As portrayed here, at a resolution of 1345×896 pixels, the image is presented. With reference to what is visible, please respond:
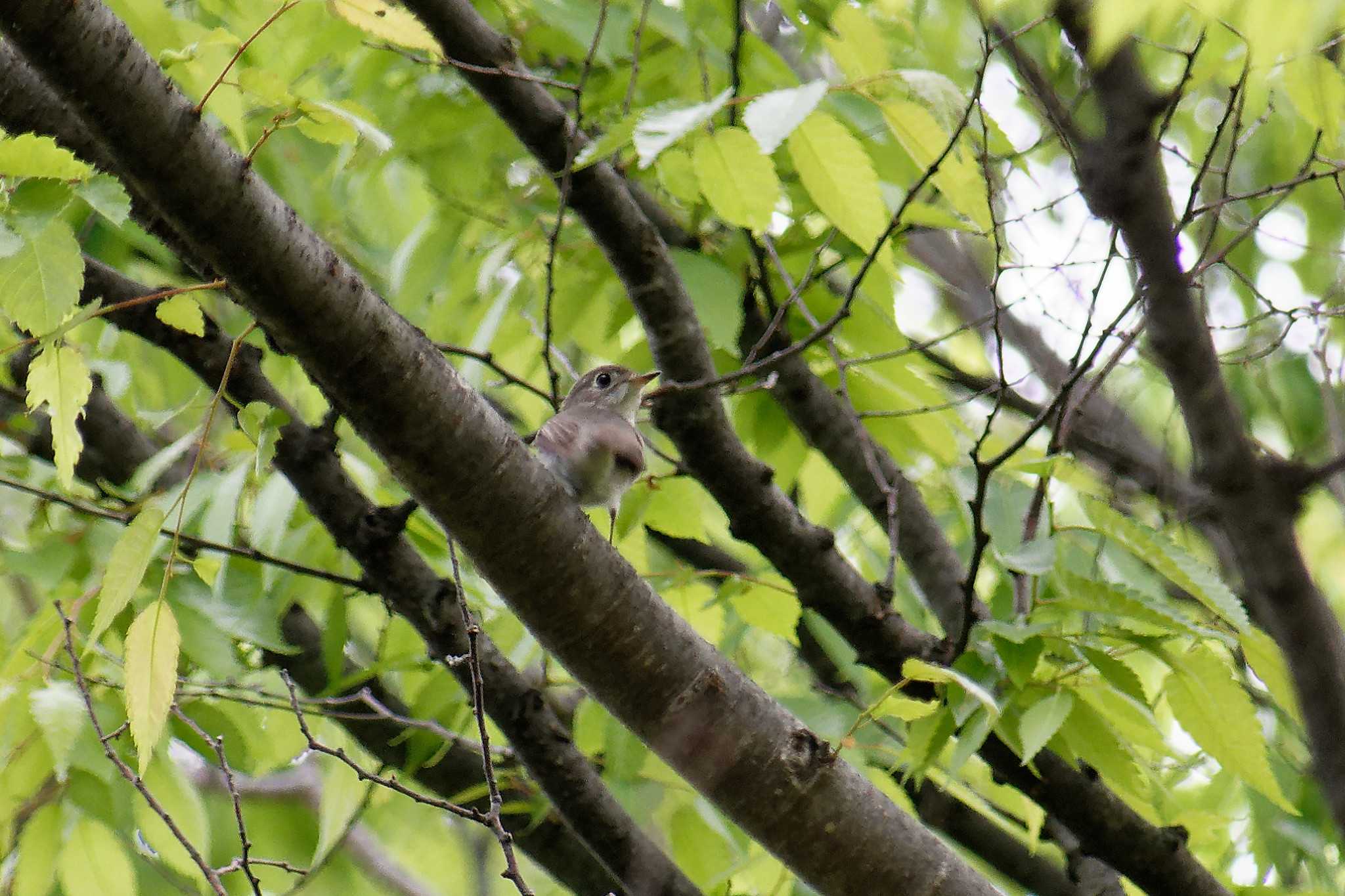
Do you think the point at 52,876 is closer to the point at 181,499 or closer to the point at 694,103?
the point at 181,499

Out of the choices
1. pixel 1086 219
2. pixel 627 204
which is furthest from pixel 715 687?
pixel 1086 219

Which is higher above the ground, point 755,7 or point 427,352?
point 755,7

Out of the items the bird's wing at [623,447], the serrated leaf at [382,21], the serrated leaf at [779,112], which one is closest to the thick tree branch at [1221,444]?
the serrated leaf at [779,112]

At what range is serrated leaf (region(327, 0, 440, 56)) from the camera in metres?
2.41

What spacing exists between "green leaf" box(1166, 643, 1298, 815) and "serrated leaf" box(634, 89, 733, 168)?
1.69 metres

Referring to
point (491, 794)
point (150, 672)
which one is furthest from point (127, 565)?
point (491, 794)

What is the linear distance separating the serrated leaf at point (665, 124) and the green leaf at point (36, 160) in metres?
1.02

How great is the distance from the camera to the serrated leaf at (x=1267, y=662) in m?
2.88

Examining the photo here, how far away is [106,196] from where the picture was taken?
217 cm

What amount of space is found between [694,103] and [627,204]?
93cm

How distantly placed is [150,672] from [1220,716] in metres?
2.37

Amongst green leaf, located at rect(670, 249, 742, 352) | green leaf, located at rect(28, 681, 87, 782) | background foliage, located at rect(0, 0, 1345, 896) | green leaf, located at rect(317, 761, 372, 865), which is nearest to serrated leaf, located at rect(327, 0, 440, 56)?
background foliage, located at rect(0, 0, 1345, 896)

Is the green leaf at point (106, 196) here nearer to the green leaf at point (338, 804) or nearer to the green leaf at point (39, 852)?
the green leaf at point (39, 852)

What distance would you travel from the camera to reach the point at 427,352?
2.36 m
